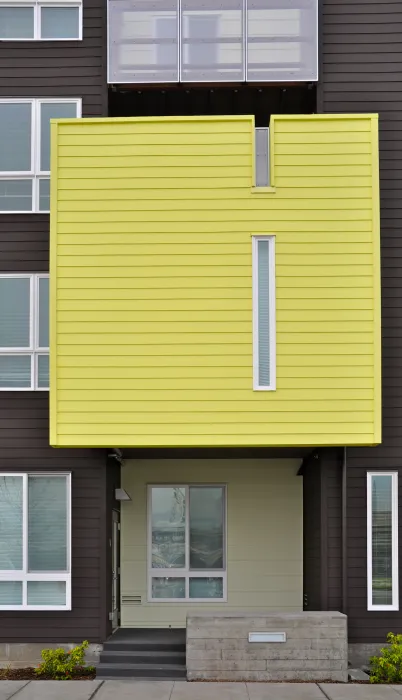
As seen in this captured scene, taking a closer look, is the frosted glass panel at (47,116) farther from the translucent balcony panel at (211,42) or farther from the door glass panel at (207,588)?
the door glass panel at (207,588)

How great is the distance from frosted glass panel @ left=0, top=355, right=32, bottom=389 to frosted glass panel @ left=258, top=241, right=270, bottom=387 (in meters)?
3.52

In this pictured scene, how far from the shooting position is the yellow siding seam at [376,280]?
1298cm

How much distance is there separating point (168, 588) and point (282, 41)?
8.91 m

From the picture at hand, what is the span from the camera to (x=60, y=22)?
48.0 feet

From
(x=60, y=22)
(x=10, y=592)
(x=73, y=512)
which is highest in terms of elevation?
(x=60, y=22)

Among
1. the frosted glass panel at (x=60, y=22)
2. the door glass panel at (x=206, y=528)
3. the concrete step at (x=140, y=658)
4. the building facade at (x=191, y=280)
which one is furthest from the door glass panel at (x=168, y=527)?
the frosted glass panel at (x=60, y=22)

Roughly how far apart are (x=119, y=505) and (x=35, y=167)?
222 inches

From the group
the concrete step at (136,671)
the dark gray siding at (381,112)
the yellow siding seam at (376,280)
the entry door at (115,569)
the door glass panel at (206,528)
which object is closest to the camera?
the yellow siding seam at (376,280)

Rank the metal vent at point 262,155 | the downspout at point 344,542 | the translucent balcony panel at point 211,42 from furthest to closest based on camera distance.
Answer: the translucent balcony panel at point 211,42 < the downspout at point 344,542 < the metal vent at point 262,155

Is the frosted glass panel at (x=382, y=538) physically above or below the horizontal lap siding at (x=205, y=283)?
below

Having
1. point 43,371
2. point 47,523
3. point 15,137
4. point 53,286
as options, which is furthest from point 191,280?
point 47,523

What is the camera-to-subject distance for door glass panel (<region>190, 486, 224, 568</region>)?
15812 millimetres

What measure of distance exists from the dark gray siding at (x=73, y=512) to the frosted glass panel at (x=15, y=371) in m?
0.15

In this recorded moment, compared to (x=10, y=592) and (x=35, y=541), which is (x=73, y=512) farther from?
(x=10, y=592)
